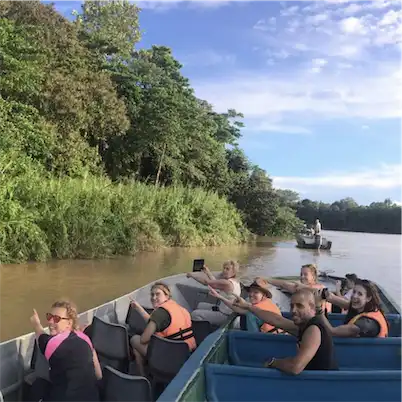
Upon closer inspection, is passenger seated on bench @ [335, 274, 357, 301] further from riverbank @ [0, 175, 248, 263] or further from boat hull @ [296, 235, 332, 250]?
boat hull @ [296, 235, 332, 250]

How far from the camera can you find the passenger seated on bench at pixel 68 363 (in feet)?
10.5

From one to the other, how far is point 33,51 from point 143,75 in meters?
10.3

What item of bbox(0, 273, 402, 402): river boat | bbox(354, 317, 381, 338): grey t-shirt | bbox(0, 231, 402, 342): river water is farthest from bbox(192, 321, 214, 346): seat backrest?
bbox(0, 231, 402, 342): river water

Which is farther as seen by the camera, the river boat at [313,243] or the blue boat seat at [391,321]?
the river boat at [313,243]

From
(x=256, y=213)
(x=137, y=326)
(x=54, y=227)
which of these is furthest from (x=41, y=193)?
(x=256, y=213)

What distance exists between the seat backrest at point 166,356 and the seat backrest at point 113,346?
14.1 inches

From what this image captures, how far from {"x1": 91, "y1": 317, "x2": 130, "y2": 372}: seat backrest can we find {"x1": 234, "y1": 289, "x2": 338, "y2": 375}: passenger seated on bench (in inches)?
58.6

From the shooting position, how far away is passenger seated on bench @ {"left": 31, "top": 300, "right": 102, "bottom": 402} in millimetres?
3213

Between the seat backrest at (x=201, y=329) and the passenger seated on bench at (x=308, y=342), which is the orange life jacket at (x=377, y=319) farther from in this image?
the seat backrest at (x=201, y=329)

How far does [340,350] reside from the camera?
405cm

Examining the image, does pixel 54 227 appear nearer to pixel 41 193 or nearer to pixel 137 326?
pixel 41 193

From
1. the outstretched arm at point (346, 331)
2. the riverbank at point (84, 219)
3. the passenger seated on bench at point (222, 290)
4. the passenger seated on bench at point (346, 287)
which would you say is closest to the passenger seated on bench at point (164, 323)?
the outstretched arm at point (346, 331)

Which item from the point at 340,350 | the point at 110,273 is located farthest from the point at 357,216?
the point at 340,350

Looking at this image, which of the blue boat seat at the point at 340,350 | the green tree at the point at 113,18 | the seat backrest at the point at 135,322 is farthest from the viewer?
the green tree at the point at 113,18
